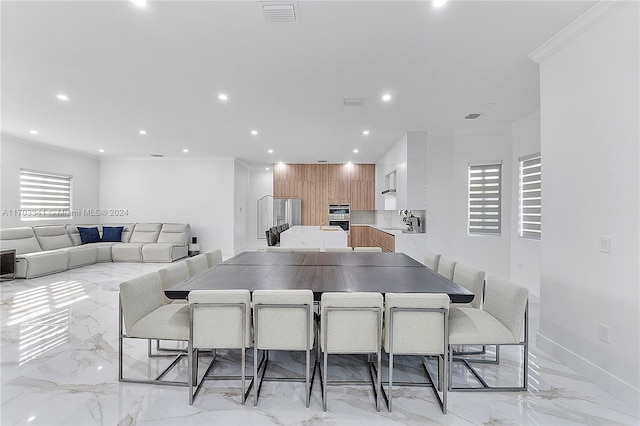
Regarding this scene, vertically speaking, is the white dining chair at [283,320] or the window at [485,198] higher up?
the window at [485,198]

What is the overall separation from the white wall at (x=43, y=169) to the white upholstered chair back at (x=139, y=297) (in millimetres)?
6072

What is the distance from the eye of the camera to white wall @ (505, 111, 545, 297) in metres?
4.73

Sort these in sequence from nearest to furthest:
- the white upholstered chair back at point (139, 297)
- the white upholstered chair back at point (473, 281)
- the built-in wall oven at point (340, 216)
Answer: the white upholstered chair back at point (139, 297) → the white upholstered chair back at point (473, 281) → the built-in wall oven at point (340, 216)

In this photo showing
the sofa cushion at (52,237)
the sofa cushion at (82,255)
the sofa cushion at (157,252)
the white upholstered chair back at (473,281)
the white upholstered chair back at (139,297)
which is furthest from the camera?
the sofa cushion at (157,252)

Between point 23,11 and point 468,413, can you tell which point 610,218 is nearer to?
point 468,413

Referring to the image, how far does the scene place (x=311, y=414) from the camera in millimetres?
1937

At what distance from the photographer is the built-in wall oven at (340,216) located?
921cm

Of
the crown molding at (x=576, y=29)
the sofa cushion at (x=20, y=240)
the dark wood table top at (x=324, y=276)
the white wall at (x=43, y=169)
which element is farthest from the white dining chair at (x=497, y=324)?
the white wall at (x=43, y=169)

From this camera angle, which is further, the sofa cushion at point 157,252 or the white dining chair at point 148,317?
the sofa cushion at point 157,252

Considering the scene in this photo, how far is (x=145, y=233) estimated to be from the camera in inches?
315

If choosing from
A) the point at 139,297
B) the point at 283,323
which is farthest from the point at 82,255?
the point at 283,323

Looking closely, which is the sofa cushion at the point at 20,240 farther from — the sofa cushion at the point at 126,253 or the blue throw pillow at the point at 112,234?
the blue throw pillow at the point at 112,234

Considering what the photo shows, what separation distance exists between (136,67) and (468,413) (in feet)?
13.4

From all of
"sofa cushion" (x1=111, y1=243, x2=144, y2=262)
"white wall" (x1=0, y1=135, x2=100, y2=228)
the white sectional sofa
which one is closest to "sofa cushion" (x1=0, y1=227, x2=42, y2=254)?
the white sectional sofa
